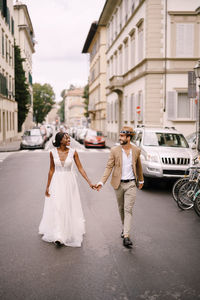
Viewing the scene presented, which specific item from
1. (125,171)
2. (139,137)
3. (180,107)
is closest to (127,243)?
(125,171)

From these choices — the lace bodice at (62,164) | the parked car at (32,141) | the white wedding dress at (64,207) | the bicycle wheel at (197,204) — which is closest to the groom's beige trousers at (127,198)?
the white wedding dress at (64,207)

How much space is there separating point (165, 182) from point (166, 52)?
1420cm

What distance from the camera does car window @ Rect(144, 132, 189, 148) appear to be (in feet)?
39.1

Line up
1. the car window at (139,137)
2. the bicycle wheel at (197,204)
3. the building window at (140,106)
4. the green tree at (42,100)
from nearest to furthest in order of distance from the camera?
the bicycle wheel at (197,204) → the car window at (139,137) → the building window at (140,106) → the green tree at (42,100)

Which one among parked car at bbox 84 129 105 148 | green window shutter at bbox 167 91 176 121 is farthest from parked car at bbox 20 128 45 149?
green window shutter at bbox 167 91 176 121

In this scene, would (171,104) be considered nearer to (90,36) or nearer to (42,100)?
(90,36)

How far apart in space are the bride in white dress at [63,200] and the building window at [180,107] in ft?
64.1

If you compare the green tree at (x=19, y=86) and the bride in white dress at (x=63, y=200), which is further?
the green tree at (x=19, y=86)

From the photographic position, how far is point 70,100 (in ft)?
523

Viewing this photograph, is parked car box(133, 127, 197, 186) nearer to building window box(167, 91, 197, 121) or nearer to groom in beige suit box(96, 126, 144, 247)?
groom in beige suit box(96, 126, 144, 247)

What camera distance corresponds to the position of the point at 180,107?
2478 centimetres

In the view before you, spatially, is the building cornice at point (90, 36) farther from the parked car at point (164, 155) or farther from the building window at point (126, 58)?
the parked car at point (164, 155)

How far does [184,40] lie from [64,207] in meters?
21.1

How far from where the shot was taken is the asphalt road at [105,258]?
4023mm
